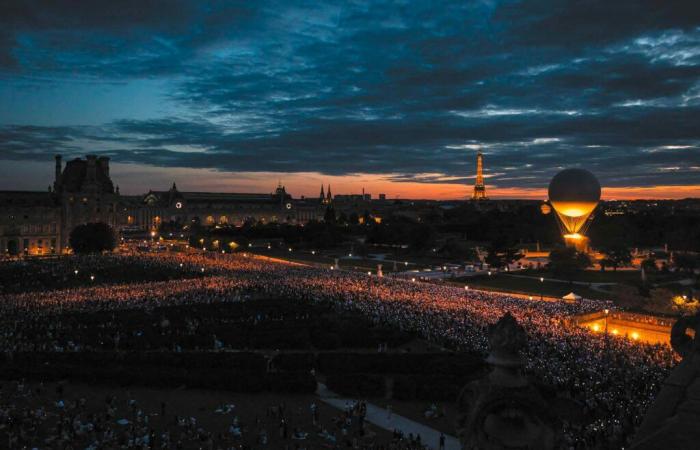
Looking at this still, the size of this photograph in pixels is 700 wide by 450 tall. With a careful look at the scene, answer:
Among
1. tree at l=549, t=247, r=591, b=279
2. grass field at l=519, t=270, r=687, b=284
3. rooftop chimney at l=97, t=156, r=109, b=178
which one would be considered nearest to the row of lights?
tree at l=549, t=247, r=591, b=279

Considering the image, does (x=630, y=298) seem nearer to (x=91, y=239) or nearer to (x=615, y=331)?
(x=615, y=331)

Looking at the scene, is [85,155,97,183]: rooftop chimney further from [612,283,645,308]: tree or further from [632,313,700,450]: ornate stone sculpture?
[632,313,700,450]: ornate stone sculpture

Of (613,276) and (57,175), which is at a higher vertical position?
(57,175)

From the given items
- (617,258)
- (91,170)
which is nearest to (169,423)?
(617,258)

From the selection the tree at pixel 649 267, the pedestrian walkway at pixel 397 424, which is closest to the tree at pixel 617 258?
the tree at pixel 649 267

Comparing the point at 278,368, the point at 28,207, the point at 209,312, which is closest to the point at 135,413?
the point at 278,368

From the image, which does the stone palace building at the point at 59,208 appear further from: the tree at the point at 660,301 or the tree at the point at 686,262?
the tree at the point at 686,262
